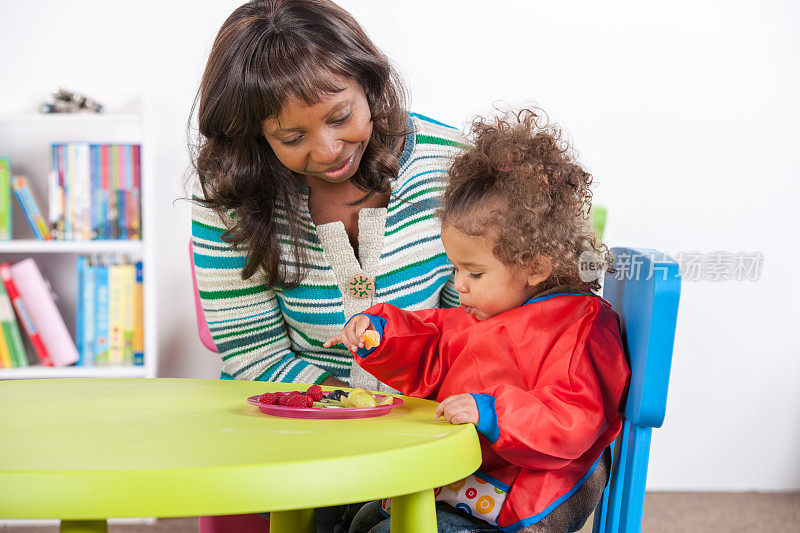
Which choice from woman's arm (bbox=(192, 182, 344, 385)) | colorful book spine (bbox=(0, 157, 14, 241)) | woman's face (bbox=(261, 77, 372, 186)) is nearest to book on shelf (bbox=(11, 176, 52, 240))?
colorful book spine (bbox=(0, 157, 14, 241))

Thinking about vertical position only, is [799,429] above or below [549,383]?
below

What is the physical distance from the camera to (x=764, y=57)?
8.29 ft

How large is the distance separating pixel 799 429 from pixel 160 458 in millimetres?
2521

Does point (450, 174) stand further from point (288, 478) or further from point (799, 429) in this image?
point (799, 429)

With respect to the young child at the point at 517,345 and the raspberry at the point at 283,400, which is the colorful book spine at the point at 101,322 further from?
the raspberry at the point at 283,400

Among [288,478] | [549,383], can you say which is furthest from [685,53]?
[288,478]

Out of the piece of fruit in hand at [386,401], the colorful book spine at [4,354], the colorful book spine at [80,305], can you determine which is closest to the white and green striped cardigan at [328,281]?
the piece of fruit in hand at [386,401]

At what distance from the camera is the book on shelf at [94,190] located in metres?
2.22

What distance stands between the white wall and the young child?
4.70ft

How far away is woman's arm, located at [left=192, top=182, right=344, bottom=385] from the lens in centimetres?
135

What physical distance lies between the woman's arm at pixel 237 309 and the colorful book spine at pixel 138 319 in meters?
0.97

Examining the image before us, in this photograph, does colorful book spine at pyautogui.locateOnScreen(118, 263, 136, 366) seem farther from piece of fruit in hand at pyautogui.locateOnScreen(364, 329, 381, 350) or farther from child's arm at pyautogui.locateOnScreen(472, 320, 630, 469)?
child's arm at pyautogui.locateOnScreen(472, 320, 630, 469)

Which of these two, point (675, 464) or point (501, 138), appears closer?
point (501, 138)

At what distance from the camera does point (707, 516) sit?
2.34 m
